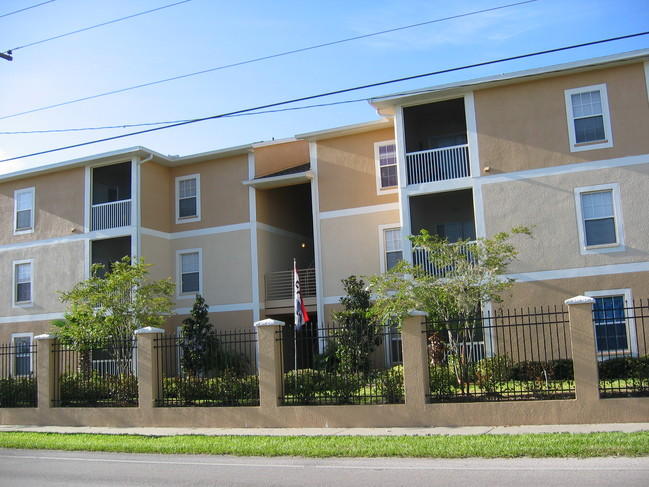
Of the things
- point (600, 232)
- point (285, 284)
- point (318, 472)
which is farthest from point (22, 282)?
point (600, 232)

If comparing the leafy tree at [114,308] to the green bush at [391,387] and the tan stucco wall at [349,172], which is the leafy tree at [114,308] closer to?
the tan stucco wall at [349,172]

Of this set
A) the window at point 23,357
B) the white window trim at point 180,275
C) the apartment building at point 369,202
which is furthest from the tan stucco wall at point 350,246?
the window at point 23,357

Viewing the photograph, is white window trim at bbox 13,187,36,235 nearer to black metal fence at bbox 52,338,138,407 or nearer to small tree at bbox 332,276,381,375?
black metal fence at bbox 52,338,138,407

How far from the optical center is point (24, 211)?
27719 mm

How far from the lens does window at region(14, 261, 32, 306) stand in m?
27.1

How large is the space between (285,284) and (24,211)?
1151 cm

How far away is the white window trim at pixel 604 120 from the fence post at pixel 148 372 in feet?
41.9

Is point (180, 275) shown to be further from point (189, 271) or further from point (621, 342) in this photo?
point (621, 342)

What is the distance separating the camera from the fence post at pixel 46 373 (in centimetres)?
1736

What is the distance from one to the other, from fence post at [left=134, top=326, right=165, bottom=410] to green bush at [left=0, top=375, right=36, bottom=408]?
395cm

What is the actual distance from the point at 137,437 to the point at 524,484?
8621mm

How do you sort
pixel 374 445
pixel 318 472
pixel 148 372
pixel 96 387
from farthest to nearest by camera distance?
pixel 96 387, pixel 148 372, pixel 374 445, pixel 318 472

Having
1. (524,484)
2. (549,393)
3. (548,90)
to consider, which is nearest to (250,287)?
(548,90)

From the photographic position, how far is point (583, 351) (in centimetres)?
1229
